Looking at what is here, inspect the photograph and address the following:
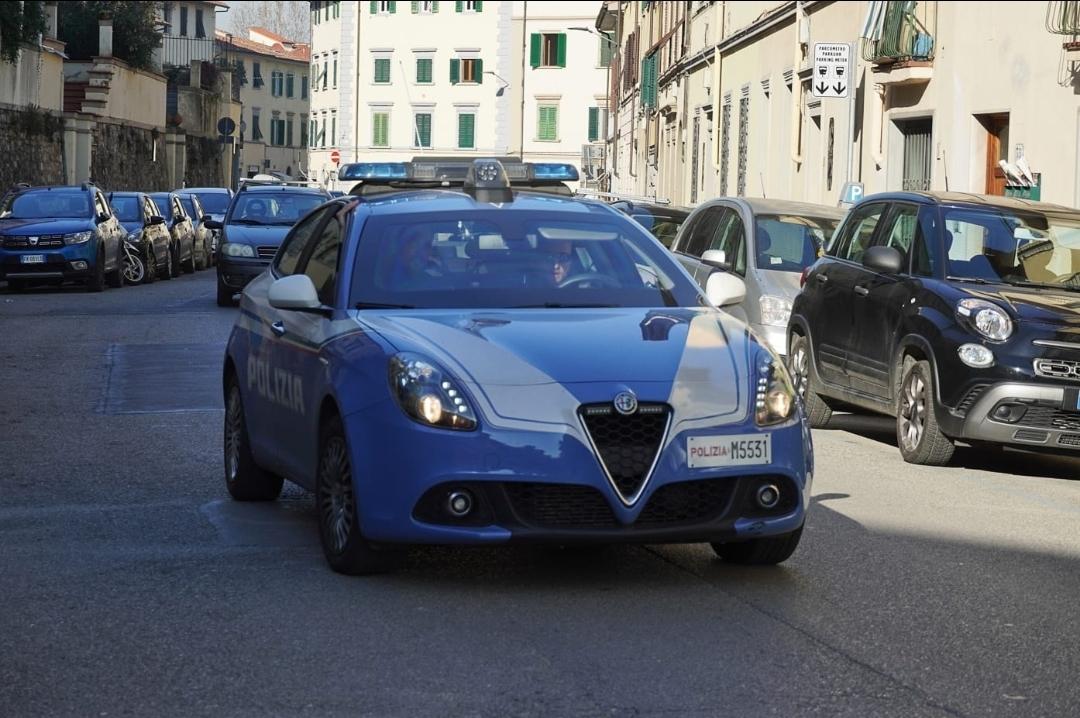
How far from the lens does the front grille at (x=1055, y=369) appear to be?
35.8 feet

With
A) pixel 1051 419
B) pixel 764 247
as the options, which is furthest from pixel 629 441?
pixel 764 247

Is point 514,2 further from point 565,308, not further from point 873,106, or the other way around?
point 565,308

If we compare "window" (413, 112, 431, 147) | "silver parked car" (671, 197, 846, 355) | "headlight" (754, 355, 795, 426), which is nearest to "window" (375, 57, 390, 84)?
"window" (413, 112, 431, 147)

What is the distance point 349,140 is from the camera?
339ft

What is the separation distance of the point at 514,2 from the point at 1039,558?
93.7 m

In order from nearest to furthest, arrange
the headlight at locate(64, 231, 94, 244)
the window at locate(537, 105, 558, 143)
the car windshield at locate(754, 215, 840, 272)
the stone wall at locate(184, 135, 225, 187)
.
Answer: the car windshield at locate(754, 215, 840, 272) < the headlight at locate(64, 231, 94, 244) < the stone wall at locate(184, 135, 225, 187) < the window at locate(537, 105, 558, 143)

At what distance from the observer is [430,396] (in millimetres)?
6840

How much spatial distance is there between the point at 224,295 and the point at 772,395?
20151mm

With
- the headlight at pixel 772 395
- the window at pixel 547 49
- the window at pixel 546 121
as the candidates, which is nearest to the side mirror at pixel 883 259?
the headlight at pixel 772 395

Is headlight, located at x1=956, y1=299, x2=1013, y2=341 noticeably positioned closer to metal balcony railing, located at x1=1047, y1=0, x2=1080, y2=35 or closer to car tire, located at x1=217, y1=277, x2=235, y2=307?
metal balcony railing, located at x1=1047, y1=0, x2=1080, y2=35

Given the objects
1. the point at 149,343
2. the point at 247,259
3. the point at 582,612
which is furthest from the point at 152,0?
the point at 582,612

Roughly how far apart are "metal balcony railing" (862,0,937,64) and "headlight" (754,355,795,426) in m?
17.4

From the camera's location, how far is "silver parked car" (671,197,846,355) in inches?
622

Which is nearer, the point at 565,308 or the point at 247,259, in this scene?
the point at 565,308
